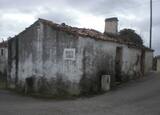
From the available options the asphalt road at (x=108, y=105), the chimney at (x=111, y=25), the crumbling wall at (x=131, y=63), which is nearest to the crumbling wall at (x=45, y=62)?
the asphalt road at (x=108, y=105)

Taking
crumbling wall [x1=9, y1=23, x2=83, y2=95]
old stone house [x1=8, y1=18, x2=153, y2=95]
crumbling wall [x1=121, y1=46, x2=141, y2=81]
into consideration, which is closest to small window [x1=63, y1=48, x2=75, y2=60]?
old stone house [x1=8, y1=18, x2=153, y2=95]

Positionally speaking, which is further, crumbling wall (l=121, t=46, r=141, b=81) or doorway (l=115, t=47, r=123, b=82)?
crumbling wall (l=121, t=46, r=141, b=81)

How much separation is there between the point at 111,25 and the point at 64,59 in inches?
391

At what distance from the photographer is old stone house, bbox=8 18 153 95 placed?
944 inches

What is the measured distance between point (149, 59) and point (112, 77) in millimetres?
9158

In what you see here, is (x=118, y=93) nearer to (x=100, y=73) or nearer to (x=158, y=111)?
(x=100, y=73)

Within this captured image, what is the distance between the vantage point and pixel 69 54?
955 inches

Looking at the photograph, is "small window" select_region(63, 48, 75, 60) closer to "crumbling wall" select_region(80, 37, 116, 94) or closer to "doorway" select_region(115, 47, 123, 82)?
"crumbling wall" select_region(80, 37, 116, 94)

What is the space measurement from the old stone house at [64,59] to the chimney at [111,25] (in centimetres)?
334

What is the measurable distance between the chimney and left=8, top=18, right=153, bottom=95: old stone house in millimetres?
3343

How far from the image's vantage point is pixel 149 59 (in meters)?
34.9

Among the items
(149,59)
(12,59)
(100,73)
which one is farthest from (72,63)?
(149,59)

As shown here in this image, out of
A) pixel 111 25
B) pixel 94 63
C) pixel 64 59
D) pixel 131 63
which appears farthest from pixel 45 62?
pixel 111 25

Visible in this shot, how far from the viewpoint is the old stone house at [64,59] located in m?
24.0
